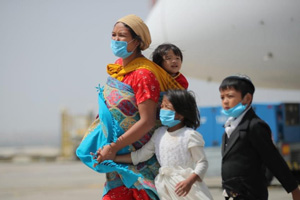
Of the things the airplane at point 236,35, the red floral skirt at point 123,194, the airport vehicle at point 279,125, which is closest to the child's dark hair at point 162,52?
the red floral skirt at point 123,194

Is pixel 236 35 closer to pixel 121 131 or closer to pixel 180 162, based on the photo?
pixel 121 131

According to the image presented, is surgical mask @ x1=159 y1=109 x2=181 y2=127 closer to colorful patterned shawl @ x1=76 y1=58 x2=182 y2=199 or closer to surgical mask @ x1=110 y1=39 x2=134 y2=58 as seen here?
colorful patterned shawl @ x1=76 y1=58 x2=182 y2=199

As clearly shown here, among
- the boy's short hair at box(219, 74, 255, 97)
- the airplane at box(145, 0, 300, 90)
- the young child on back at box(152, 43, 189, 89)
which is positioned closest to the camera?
the boy's short hair at box(219, 74, 255, 97)

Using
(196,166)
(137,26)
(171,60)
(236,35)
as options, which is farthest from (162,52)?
(236,35)

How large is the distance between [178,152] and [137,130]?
0.24 metres

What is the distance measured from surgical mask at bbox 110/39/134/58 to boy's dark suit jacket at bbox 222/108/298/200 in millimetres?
757

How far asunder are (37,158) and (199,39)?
19787 mm

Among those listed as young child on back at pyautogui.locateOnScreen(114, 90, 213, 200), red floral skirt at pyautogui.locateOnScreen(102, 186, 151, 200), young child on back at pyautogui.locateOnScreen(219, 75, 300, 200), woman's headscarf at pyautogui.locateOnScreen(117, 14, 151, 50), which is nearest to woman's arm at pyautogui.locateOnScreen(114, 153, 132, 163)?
young child on back at pyautogui.locateOnScreen(114, 90, 213, 200)

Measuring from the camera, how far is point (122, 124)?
9.58 ft

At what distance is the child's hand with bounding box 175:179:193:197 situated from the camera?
264 centimetres

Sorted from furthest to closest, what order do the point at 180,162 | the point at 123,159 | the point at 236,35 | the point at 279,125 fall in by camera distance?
the point at 279,125, the point at 236,35, the point at 123,159, the point at 180,162

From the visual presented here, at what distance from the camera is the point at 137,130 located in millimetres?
2793

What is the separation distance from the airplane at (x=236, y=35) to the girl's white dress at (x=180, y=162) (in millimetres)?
5809

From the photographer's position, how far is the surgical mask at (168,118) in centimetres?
278
